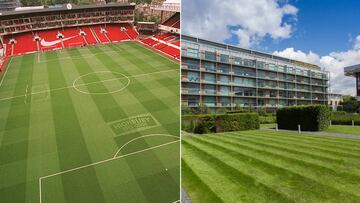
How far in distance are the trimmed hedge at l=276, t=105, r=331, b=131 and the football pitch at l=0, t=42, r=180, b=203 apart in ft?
27.8

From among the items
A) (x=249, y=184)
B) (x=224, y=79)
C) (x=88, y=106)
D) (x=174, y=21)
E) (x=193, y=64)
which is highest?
(x=193, y=64)

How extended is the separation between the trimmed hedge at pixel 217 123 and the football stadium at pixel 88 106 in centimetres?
463

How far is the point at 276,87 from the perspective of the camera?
117ft

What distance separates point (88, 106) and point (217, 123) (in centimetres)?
754

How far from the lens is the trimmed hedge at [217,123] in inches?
565

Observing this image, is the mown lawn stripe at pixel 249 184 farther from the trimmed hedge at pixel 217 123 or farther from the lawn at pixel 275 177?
the trimmed hedge at pixel 217 123

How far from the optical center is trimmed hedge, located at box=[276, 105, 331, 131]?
45.3 ft

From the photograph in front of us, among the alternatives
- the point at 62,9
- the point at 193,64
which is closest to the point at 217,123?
the point at 62,9

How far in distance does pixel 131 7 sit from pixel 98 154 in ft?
15.5

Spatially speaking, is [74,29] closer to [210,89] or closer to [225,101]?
[210,89]

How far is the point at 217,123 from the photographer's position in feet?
48.2

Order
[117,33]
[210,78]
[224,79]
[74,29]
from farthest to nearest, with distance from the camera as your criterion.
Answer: [224,79]
[210,78]
[117,33]
[74,29]

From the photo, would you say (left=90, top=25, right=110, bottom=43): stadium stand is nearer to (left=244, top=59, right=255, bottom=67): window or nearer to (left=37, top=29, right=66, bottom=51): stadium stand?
(left=37, top=29, right=66, bottom=51): stadium stand

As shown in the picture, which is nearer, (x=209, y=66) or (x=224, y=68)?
(x=209, y=66)
